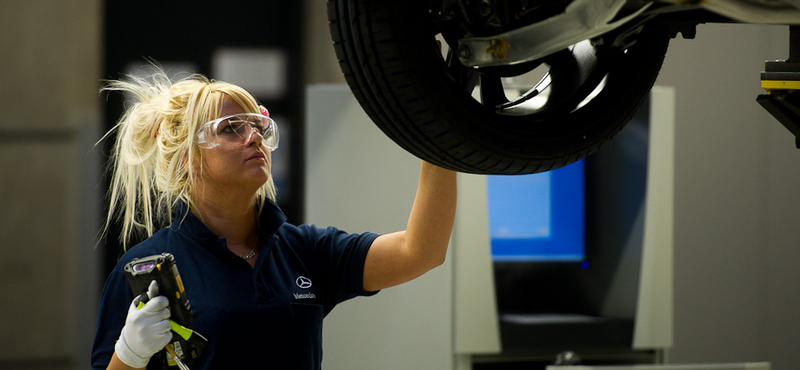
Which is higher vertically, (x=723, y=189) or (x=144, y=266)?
(x=723, y=189)

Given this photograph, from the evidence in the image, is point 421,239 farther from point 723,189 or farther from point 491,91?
point 723,189

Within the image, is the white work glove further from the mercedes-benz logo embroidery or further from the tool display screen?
the mercedes-benz logo embroidery

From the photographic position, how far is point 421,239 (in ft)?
4.92

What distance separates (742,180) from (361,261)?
2.69 metres

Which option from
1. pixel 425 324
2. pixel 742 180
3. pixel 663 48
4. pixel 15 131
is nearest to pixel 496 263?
pixel 425 324

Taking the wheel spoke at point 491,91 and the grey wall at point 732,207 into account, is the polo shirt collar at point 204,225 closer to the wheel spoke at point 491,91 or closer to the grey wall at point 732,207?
the wheel spoke at point 491,91

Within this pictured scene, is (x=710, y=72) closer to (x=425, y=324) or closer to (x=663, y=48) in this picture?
(x=425, y=324)

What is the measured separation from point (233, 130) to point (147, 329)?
→ 45cm

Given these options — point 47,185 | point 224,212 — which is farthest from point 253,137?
point 47,185

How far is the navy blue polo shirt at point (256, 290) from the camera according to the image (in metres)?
1.48

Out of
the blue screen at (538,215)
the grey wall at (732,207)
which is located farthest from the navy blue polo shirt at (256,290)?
the grey wall at (732,207)

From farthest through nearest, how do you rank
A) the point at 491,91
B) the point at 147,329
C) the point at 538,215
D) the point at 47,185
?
the point at 47,185, the point at 538,215, the point at 147,329, the point at 491,91

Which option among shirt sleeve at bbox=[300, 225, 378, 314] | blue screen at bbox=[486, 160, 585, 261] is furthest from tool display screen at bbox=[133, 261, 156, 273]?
blue screen at bbox=[486, 160, 585, 261]

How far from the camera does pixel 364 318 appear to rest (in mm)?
2541
